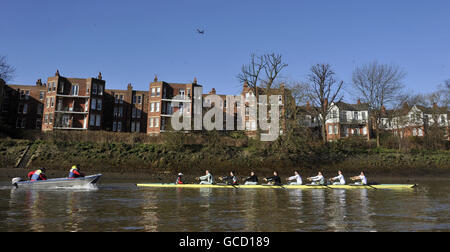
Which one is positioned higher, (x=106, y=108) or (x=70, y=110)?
(x=106, y=108)

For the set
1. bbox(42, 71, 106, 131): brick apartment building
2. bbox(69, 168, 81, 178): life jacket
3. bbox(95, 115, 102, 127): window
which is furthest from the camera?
bbox(95, 115, 102, 127): window

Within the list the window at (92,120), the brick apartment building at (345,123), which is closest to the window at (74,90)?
the window at (92,120)

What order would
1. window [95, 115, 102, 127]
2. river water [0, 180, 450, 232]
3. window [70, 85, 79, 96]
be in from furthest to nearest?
window [95, 115, 102, 127], window [70, 85, 79, 96], river water [0, 180, 450, 232]

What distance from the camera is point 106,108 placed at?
64.8m

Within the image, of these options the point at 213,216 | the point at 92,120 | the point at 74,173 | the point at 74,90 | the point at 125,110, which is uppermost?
the point at 74,90

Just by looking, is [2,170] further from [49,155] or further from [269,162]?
[269,162]

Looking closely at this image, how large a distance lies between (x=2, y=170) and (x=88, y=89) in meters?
30.9

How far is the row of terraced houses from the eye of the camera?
57.4m

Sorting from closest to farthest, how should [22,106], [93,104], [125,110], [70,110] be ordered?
[70,110]
[93,104]
[22,106]
[125,110]

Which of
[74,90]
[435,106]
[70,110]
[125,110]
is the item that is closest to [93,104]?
[70,110]

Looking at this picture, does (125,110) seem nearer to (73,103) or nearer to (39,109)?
(73,103)

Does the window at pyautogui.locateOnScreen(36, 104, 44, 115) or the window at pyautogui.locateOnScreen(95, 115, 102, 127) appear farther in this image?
the window at pyautogui.locateOnScreen(36, 104, 44, 115)

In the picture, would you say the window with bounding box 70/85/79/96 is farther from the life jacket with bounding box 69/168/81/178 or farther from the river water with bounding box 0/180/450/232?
the river water with bounding box 0/180/450/232

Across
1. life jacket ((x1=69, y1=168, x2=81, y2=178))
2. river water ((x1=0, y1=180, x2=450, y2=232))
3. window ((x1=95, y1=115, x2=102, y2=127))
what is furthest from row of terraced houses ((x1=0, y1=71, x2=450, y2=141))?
river water ((x1=0, y1=180, x2=450, y2=232))
